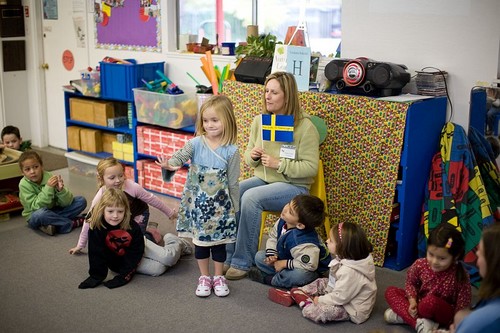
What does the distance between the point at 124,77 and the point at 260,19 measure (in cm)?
115

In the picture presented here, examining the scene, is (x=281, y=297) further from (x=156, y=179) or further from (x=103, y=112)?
(x=103, y=112)

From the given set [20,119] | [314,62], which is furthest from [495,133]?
[20,119]

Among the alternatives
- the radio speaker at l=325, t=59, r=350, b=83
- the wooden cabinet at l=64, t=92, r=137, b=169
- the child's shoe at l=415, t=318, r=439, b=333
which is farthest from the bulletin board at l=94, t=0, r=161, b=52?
the child's shoe at l=415, t=318, r=439, b=333

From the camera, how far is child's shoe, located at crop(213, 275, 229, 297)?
325 cm

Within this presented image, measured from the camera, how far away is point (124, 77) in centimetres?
507

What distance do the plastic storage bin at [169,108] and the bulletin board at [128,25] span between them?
567 mm

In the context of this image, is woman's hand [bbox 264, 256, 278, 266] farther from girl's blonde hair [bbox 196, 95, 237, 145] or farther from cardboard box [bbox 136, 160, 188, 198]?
cardboard box [bbox 136, 160, 188, 198]

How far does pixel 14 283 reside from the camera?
11.2 ft

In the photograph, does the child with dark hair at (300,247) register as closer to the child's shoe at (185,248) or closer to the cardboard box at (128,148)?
the child's shoe at (185,248)

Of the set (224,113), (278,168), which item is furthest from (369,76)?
(224,113)

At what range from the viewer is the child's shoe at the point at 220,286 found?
3.25 metres

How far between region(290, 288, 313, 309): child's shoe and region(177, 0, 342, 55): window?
2.05 meters

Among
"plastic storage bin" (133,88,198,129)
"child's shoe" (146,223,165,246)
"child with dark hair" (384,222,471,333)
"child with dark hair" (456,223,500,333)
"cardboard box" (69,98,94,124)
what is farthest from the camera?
"cardboard box" (69,98,94,124)

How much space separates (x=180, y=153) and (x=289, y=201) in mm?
669
